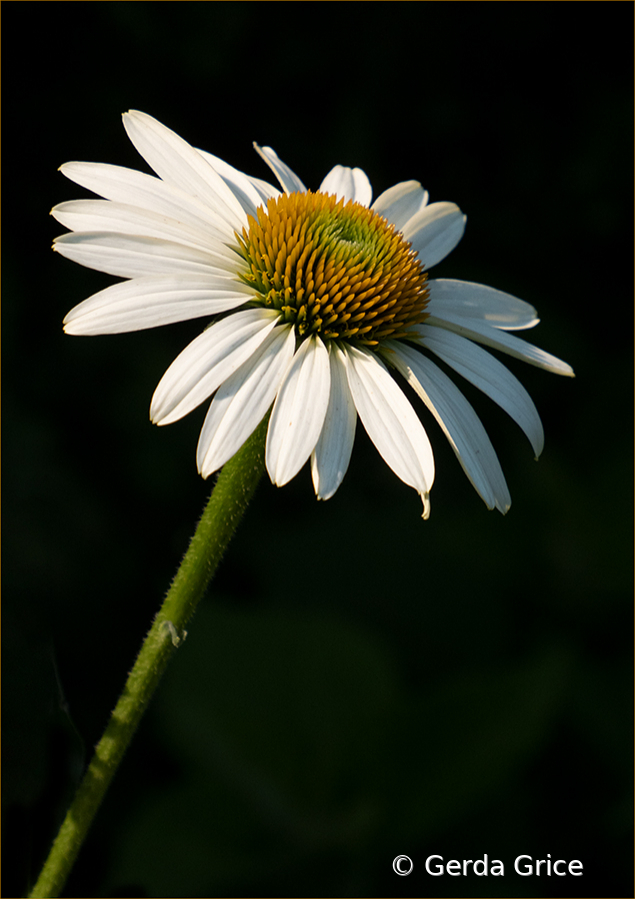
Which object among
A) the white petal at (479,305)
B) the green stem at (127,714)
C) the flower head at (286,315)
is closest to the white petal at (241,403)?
the flower head at (286,315)

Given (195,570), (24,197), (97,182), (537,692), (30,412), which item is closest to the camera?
(195,570)

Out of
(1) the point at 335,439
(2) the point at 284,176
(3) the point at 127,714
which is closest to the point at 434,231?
(2) the point at 284,176

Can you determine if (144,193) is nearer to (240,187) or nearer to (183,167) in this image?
(183,167)

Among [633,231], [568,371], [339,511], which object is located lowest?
[339,511]

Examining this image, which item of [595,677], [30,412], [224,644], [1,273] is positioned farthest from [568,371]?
[1,273]

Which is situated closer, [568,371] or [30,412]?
[568,371]

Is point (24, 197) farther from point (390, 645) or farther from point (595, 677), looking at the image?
point (595, 677)

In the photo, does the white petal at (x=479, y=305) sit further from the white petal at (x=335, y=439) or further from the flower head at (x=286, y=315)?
the white petal at (x=335, y=439)
